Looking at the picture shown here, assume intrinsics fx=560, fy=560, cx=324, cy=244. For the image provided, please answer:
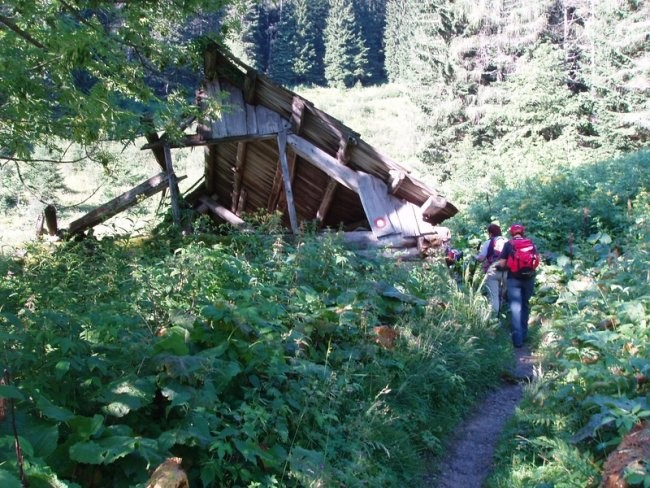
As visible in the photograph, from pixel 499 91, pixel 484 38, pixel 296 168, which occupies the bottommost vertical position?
pixel 296 168

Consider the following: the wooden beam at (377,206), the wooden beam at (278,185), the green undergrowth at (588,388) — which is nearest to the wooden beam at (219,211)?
the wooden beam at (278,185)

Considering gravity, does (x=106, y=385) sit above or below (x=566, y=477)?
above

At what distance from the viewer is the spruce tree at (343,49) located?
65062 millimetres

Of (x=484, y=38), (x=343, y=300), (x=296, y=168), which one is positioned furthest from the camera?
(x=484, y=38)

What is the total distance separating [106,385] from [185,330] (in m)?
0.75

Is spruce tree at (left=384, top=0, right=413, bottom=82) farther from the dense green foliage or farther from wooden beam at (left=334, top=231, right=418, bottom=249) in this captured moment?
the dense green foliage

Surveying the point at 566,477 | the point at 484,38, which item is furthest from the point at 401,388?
the point at 484,38

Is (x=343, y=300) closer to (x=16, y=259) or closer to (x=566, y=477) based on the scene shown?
(x=566, y=477)

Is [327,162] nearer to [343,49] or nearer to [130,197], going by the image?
[130,197]

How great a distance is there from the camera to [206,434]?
10.6ft

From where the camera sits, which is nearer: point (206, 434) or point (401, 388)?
point (206, 434)

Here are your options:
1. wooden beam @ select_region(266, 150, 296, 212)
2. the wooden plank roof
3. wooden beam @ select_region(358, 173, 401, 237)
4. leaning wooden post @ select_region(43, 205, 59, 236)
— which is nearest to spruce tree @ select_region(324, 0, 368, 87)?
wooden beam @ select_region(266, 150, 296, 212)

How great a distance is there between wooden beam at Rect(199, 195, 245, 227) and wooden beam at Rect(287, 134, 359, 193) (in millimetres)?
2788

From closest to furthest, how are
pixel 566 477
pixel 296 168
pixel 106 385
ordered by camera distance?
pixel 106 385 → pixel 566 477 → pixel 296 168
